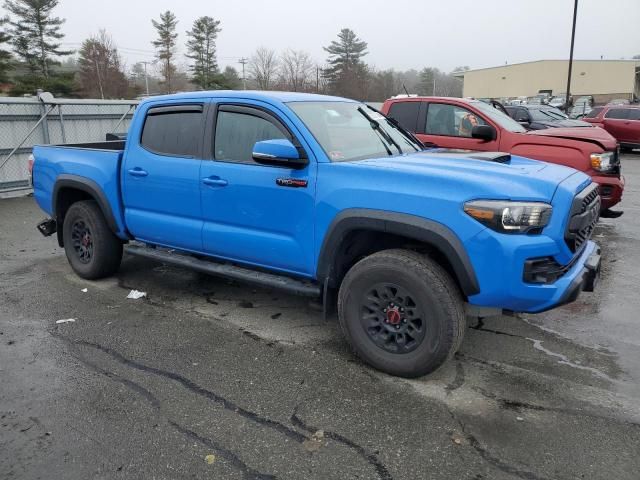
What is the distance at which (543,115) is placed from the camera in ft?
52.1

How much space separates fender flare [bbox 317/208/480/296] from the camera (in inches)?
127

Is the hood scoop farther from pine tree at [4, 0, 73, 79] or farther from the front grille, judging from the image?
pine tree at [4, 0, 73, 79]

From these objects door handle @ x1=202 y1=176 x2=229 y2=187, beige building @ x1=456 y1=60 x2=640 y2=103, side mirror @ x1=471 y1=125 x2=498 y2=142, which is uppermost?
beige building @ x1=456 y1=60 x2=640 y2=103

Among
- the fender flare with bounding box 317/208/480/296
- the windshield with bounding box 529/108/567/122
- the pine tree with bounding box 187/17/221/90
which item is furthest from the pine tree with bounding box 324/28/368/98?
the fender flare with bounding box 317/208/480/296

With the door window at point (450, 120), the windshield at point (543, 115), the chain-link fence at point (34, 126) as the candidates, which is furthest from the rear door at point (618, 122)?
the chain-link fence at point (34, 126)

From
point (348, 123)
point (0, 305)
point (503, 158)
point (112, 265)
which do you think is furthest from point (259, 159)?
point (0, 305)

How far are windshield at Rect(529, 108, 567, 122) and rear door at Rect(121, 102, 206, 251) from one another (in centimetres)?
1268

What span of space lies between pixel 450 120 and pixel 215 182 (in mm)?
4865

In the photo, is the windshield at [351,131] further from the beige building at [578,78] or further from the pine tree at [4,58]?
the beige building at [578,78]

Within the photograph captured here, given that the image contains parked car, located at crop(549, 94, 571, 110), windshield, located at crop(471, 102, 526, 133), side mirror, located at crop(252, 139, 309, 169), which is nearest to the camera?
side mirror, located at crop(252, 139, 309, 169)

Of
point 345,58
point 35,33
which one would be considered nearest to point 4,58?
point 35,33

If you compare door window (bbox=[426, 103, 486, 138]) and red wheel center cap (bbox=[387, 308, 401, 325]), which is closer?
red wheel center cap (bbox=[387, 308, 401, 325])

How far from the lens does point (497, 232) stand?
3.13 metres

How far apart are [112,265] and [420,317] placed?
3.58 meters
